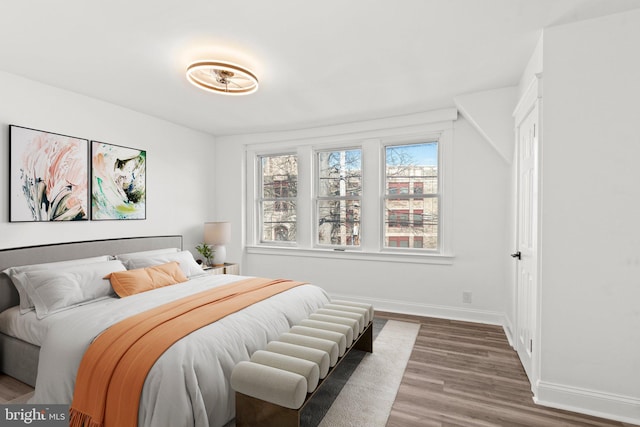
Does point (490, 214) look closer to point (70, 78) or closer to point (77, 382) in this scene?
point (77, 382)

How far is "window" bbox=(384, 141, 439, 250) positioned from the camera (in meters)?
4.10

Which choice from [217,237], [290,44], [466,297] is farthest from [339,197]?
[290,44]

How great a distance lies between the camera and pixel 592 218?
Result: 80.7 inches

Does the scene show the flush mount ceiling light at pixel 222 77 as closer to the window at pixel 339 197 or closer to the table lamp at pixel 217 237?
the window at pixel 339 197

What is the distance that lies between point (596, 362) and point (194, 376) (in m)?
2.46

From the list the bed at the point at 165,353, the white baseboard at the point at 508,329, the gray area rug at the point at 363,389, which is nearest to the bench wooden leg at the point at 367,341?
the gray area rug at the point at 363,389

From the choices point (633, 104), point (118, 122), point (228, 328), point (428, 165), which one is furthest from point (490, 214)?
point (118, 122)

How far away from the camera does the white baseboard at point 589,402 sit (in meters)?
1.96

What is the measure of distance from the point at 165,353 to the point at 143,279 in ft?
4.71

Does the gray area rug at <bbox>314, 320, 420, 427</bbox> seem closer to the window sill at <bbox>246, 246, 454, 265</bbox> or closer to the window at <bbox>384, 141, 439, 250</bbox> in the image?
the window sill at <bbox>246, 246, 454, 265</bbox>

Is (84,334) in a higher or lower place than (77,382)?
higher

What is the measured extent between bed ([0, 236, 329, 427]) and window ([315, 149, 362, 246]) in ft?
5.23

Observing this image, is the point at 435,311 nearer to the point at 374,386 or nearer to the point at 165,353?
the point at 374,386

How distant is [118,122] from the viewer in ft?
12.1
